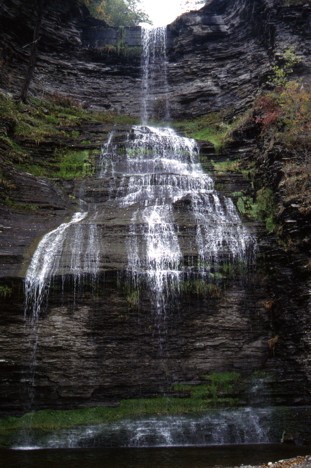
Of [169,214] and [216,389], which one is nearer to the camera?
[216,389]

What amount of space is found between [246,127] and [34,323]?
12.6 meters

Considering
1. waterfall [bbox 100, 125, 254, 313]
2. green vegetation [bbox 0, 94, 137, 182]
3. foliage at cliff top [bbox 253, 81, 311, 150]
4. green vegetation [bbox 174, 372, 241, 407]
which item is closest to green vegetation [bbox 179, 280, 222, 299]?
waterfall [bbox 100, 125, 254, 313]

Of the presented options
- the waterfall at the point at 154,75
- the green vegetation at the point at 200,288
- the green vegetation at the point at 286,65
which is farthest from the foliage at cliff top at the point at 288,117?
the waterfall at the point at 154,75

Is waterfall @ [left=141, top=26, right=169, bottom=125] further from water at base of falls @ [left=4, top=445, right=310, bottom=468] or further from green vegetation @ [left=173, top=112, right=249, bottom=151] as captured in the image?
water at base of falls @ [left=4, top=445, right=310, bottom=468]

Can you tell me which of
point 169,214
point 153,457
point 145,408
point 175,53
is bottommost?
point 153,457

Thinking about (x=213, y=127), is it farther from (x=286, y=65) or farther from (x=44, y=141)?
(x=44, y=141)

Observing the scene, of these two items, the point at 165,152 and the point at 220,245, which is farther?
the point at 165,152

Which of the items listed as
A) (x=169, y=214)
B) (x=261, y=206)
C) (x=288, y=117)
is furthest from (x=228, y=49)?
(x=169, y=214)

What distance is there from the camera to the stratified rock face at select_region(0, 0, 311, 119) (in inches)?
829

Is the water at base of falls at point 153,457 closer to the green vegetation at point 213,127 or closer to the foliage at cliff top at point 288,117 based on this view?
the foliage at cliff top at point 288,117

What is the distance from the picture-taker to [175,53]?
1013 inches

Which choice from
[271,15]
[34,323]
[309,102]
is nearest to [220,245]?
[34,323]

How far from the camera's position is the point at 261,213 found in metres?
12.8

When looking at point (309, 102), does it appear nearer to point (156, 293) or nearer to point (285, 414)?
point (156, 293)
